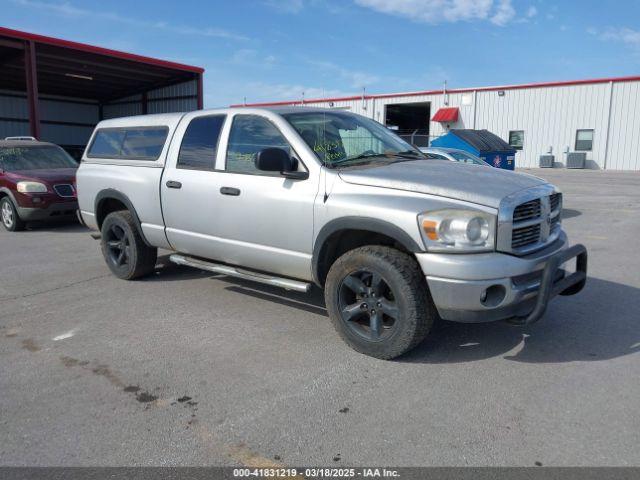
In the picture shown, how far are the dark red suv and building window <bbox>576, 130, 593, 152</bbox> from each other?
28330 millimetres

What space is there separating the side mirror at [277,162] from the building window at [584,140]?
3063 centimetres

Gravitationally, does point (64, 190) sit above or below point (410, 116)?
below

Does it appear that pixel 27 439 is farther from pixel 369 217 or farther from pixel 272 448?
pixel 369 217

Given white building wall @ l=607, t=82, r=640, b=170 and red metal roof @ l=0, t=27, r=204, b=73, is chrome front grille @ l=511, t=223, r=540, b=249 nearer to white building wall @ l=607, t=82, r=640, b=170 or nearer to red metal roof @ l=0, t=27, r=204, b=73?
red metal roof @ l=0, t=27, r=204, b=73

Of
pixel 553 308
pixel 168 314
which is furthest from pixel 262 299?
pixel 553 308

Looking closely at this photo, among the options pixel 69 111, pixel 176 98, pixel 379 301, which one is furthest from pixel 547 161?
pixel 379 301

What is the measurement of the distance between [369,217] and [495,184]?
95 centimetres

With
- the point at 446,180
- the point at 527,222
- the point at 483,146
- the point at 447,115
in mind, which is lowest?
the point at 527,222

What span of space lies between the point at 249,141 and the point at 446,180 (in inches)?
75.0

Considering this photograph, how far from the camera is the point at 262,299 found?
5.47 meters

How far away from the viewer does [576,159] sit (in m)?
30.2

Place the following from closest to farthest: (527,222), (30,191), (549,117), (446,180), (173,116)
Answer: (527,222), (446,180), (173,116), (30,191), (549,117)

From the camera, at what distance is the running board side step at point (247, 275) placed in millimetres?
4434

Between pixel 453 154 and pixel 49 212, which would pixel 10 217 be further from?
pixel 453 154
